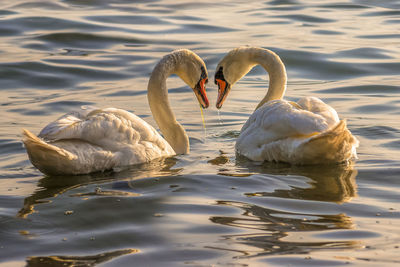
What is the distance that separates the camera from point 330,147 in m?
7.04

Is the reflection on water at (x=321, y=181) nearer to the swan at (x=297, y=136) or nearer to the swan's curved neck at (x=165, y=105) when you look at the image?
the swan at (x=297, y=136)

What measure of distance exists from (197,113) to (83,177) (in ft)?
13.7

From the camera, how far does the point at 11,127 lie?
969cm

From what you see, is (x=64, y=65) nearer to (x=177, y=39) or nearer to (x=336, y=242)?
(x=177, y=39)

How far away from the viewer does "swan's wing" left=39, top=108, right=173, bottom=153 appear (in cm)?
681

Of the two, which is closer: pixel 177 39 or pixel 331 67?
pixel 331 67

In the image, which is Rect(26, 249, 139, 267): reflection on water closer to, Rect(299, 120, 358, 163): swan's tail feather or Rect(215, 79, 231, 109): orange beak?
Rect(299, 120, 358, 163): swan's tail feather

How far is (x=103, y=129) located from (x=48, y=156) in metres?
0.65

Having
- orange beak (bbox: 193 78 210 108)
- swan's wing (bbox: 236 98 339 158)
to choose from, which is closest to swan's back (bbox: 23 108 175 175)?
swan's wing (bbox: 236 98 339 158)

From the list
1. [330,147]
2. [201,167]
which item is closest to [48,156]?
[201,167]

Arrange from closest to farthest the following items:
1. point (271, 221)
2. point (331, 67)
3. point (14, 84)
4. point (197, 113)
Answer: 1. point (271, 221)
2. point (197, 113)
3. point (14, 84)
4. point (331, 67)

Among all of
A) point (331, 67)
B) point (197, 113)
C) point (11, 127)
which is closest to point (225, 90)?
point (197, 113)

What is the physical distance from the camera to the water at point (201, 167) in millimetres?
4848

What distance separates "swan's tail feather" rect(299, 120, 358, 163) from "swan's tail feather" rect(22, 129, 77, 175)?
2139mm
